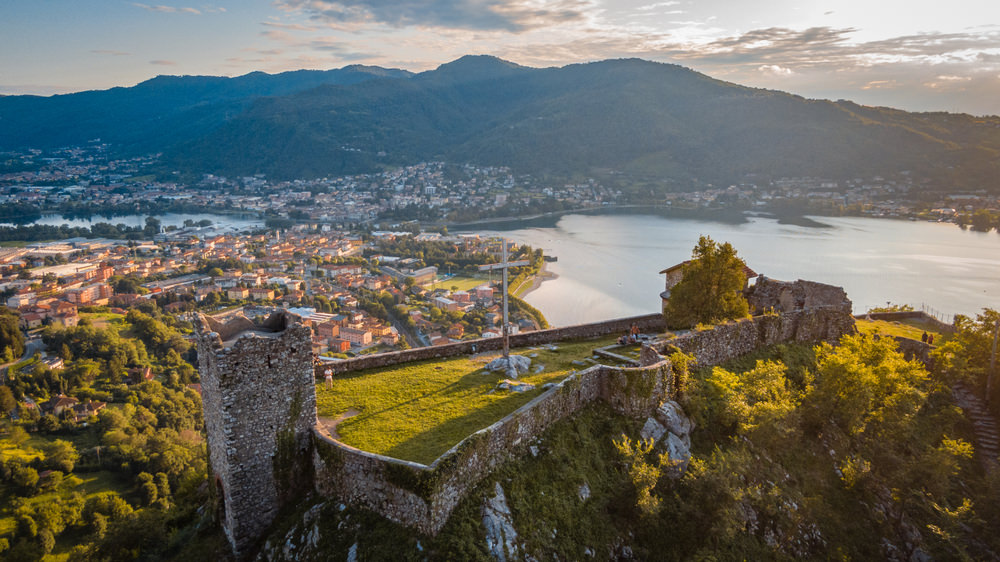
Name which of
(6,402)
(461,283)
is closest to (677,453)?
(6,402)

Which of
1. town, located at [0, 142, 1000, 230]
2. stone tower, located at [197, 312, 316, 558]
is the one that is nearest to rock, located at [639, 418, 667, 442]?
stone tower, located at [197, 312, 316, 558]

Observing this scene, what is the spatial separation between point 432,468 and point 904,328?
67.2 feet

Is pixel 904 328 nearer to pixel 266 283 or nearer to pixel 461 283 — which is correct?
pixel 461 283

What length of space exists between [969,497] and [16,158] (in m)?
249

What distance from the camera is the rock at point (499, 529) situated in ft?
25.7

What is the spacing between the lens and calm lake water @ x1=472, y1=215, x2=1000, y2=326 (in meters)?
44.9

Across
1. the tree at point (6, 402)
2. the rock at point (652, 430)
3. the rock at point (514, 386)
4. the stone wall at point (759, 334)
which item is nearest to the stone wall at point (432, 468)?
the rock at point (514, 386)

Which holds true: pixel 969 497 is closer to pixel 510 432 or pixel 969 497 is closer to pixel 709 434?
pixel 709 434

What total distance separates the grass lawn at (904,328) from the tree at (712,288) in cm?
590

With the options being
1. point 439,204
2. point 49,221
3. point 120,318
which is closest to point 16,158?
point 49,221

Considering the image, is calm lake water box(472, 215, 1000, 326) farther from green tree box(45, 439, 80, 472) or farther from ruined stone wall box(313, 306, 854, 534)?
green tree box(45, 439, 80, 472)

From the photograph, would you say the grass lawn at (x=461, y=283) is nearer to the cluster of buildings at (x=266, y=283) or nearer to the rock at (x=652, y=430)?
the cluster of buildings at (x=266, y=283)

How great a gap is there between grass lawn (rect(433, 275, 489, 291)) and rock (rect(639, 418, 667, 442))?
159 ft

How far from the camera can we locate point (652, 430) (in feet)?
36.8
